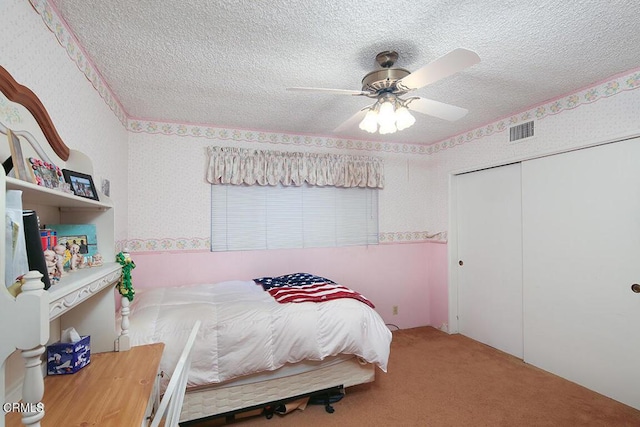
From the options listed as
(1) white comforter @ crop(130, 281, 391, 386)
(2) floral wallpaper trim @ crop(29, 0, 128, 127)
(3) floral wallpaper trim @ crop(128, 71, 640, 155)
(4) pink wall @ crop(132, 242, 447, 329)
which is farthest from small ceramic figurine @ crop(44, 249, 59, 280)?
(3) floral wallpaper trim @ crop(128, 71, 640, 155)

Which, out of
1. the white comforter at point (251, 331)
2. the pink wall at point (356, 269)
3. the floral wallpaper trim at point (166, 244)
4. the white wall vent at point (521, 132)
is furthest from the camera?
the pink wall at point (356, 269)

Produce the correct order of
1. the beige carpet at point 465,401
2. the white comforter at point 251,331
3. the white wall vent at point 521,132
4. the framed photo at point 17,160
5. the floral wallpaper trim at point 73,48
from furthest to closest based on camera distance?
the white wall vent at point 521,132 < the beige carpet at point 465,401 < the white comforter at point 251,331 < the floral wallpaper trim at point 73,48 < the framed photo at point 17,160

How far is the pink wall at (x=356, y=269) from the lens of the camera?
3018 millimetres

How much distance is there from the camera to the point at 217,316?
204 centimetres

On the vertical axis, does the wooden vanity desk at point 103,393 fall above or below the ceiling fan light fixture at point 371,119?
Answer: below

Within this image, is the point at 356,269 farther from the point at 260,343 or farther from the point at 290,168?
the point at 260,343

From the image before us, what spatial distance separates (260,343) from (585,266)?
2.55 meters

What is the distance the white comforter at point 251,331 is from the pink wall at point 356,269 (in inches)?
23.9

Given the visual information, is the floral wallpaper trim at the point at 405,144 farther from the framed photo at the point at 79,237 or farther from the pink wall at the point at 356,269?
the framed photo at the point at 79,237

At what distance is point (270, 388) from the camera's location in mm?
2086

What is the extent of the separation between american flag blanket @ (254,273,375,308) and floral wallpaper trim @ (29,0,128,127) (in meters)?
1.94

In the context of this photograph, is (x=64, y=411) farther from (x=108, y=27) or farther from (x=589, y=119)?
(x=589, y=119)

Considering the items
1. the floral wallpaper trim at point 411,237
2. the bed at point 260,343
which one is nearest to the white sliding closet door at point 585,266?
the floral wallpaper trim at point 411,237

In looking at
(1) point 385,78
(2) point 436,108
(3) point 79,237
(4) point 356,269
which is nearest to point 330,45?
(1) point 385,78
